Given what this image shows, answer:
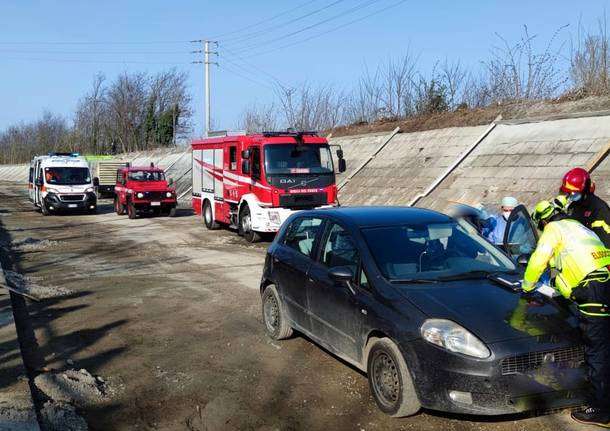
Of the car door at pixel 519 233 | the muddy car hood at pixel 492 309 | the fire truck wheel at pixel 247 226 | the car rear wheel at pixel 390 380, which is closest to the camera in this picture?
the muddy car hood at pixel 492 309

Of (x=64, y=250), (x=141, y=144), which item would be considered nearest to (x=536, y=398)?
(x=64, y=250)

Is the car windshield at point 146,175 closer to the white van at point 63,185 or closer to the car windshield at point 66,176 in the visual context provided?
the white van at point 63,185

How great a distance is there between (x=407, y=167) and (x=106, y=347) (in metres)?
15.1

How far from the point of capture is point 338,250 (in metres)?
5.48

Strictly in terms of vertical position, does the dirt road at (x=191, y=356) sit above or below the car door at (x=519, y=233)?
below

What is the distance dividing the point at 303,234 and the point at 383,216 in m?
0.96

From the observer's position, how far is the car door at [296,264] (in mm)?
5840

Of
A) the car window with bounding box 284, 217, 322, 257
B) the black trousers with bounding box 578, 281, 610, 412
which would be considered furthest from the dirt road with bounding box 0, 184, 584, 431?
the car window with bounding box 284, 217, 322, 257

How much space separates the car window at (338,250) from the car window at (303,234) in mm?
263

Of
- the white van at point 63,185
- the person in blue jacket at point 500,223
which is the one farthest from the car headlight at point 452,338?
Answer: the white van at point 63,185

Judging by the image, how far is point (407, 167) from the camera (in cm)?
2002

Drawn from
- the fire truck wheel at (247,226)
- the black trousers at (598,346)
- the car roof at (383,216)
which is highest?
the car roof at (383,216)

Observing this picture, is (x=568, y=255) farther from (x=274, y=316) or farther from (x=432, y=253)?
(x=274, y=316)

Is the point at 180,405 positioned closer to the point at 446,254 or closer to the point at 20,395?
the point at 20,395
